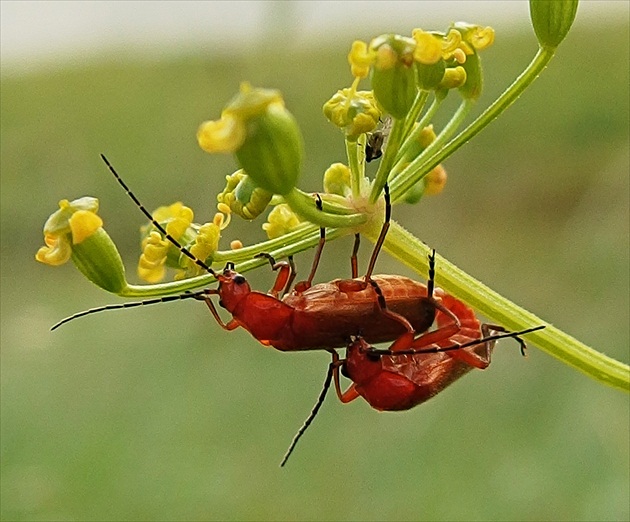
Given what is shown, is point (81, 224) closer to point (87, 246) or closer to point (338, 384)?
point (87, 246)

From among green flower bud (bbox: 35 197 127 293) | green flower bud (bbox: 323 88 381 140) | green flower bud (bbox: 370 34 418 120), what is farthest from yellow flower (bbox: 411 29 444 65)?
green flower bud (bbox: 35 197 127 293)

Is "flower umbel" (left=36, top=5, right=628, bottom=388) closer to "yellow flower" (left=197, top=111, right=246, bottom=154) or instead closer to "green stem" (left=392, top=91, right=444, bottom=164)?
"green stem" (left=392, top=91, right=444, bottom=164)

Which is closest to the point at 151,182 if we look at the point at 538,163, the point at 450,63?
the point at 538,163

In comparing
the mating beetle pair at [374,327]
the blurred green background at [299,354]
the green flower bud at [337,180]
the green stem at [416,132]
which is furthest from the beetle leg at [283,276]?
the blurred green background at [299,354]

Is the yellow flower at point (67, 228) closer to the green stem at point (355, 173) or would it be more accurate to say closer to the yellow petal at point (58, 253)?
the yellow petal at point (58, 253)

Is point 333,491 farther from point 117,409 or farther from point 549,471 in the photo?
point 117,409
